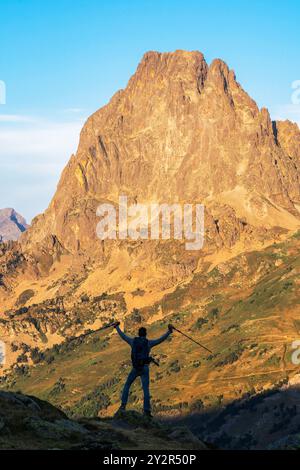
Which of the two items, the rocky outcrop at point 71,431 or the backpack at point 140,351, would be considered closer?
the rocky outcrop at point 71,431

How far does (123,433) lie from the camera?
30.8m

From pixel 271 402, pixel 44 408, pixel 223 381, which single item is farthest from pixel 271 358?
pixel 44 408

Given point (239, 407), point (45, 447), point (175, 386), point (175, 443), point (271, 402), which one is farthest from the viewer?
point (175, 386)

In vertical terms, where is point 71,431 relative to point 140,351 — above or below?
below

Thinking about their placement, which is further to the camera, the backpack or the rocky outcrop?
the backpack

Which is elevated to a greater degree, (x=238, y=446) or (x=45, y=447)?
(x=45, y=447)

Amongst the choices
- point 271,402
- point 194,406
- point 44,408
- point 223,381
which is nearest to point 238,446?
point 271,402

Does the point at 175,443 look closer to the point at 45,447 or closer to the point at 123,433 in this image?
the point at 123,433

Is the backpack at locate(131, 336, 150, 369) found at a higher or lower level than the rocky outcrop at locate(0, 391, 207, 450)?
higher

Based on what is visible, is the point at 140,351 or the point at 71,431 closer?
the point at 71,431

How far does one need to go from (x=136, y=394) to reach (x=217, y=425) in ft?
167

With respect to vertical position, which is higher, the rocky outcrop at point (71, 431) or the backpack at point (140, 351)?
the backpack at point (140, 351)
